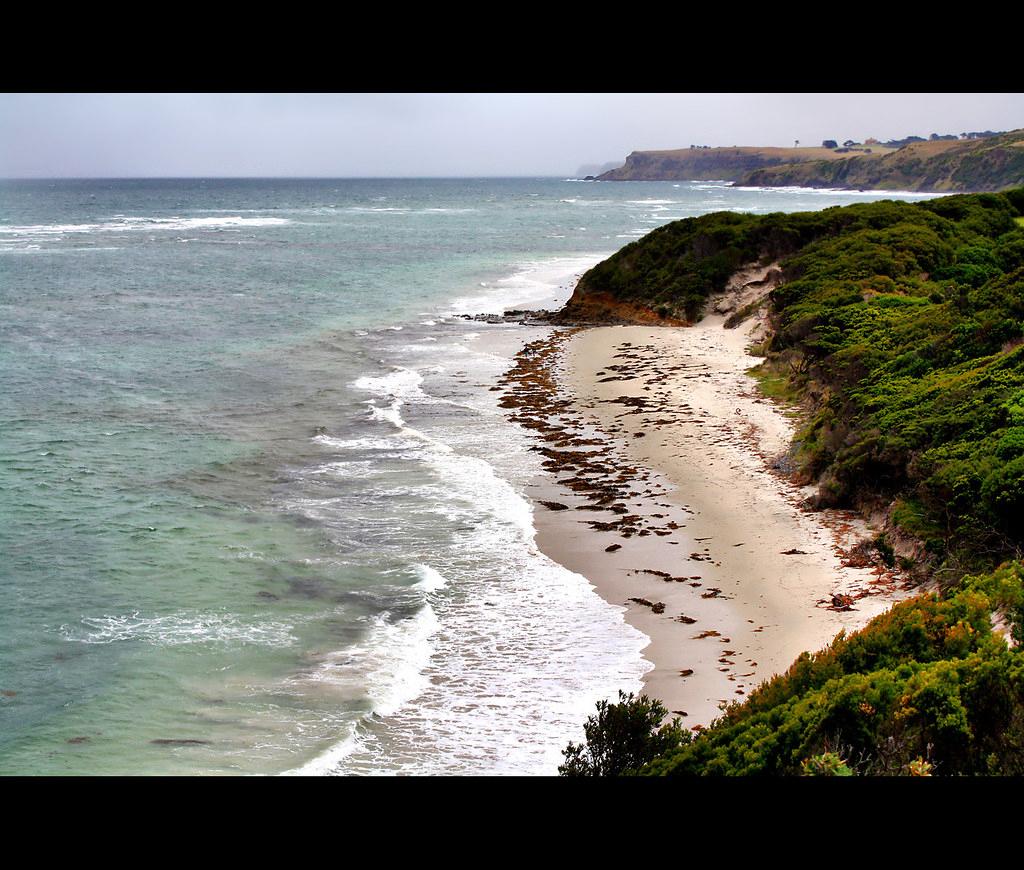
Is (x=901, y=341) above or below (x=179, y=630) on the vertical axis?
above

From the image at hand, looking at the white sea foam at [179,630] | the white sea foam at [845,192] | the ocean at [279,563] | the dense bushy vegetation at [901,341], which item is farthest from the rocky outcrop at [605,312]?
the white sea foam at [845,192]

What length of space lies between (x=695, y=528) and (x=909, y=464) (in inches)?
145

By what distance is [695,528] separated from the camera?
1694 cm

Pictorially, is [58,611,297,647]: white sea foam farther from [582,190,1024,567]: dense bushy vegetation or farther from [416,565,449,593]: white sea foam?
[582,190,1024,567]: dense bushy vegetation

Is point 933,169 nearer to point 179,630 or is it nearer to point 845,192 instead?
point 845,192

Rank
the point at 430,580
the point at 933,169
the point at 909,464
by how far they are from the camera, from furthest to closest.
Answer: the point at 933,169 < the point at 909,464 < the point at 430,580

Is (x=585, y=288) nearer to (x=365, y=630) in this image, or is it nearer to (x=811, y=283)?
(x=811, y=283)

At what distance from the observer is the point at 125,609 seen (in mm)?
14766

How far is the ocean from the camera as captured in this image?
11.2 meters

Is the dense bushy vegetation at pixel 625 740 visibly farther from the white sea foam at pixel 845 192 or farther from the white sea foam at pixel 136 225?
the white sea foam at pixel 845 192

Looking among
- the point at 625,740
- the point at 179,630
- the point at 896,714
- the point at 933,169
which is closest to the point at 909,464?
the point at 625,740

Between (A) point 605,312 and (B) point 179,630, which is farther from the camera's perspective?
(A) point 605,312

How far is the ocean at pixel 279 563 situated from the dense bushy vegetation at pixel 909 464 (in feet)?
11.1
